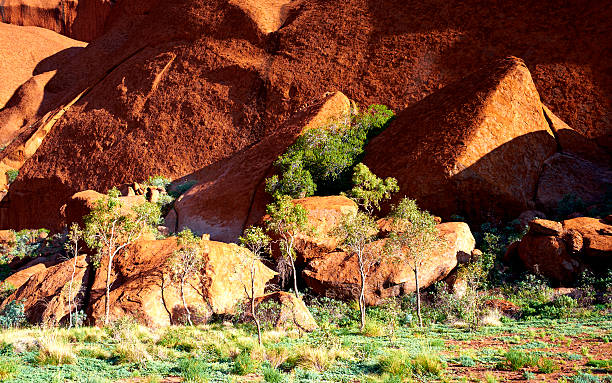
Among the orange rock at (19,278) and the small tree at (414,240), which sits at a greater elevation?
the small tree at (414,240)

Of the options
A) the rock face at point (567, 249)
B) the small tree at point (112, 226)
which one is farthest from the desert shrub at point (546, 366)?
the small tree at point (112, 226)

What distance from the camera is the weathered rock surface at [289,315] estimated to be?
14992mm

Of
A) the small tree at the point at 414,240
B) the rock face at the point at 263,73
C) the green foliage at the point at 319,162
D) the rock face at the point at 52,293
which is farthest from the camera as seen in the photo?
the rock face at the point at 263,73

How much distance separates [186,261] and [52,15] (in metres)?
71.0

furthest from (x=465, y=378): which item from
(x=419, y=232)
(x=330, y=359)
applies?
(x=419, y=232)

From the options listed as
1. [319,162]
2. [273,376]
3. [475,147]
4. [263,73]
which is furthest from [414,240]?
[263,73]

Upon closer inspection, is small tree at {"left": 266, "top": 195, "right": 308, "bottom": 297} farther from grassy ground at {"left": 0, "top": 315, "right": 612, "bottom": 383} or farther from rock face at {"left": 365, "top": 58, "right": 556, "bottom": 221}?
rock face at {"left": 365, "top": 58, "right": 556, "bottom": 221}

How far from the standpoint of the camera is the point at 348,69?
3934 cm

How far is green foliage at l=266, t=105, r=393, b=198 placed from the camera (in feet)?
87.5

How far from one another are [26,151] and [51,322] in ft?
118

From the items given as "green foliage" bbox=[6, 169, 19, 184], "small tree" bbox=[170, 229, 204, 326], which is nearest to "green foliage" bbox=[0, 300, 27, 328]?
"small tree" bbox=[170, 229, 204, 326]

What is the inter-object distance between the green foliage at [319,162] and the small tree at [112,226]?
25.9 feet

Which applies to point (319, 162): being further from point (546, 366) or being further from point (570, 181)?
point (546, 366)

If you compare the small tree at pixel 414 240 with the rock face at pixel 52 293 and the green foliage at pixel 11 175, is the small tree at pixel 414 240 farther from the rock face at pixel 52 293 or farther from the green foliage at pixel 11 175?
the green foliage at pixel 11 175
